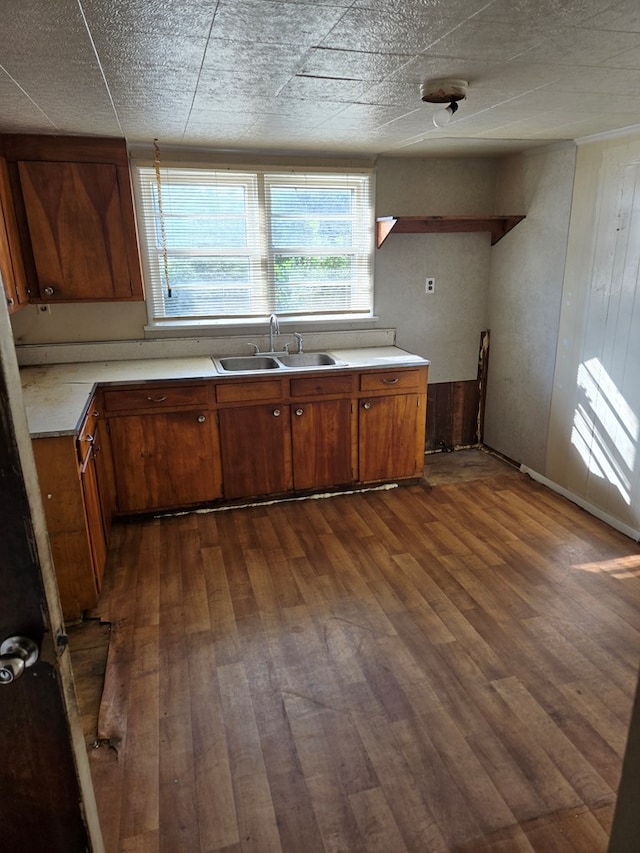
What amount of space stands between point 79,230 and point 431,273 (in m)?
2.49

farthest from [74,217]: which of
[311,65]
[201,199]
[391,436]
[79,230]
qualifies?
[391,436]

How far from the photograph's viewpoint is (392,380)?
3.72m

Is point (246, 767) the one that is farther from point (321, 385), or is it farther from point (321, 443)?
point (321, 385)

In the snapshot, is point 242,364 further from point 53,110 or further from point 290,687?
point 290,687

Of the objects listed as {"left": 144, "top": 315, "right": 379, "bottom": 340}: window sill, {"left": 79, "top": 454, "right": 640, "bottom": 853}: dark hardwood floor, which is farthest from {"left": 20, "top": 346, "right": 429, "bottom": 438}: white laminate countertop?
{"left": 79, "top": 454, "right": 640, "bottom": 853}: dark hardwood floor

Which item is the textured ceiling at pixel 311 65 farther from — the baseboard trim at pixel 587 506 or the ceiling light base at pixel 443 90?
the baseboard trim at pixel 587 506

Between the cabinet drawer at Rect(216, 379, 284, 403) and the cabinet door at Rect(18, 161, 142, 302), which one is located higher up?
the cabinet door at Rect(18, 161, 142, 302)

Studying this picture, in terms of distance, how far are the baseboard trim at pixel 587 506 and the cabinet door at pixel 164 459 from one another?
7.43ft

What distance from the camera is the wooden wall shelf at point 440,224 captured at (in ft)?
12.4

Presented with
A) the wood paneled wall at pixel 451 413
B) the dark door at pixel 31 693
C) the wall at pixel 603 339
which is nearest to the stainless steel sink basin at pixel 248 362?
the wood paneled wall at pixel 451 413

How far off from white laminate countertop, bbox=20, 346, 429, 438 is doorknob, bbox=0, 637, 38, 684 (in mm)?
1605

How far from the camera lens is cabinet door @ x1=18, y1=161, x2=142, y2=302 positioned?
124 inches

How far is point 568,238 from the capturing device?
3531mm

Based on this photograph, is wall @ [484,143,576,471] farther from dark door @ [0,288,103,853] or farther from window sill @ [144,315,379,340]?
dark door @ [0,288,103,853]
